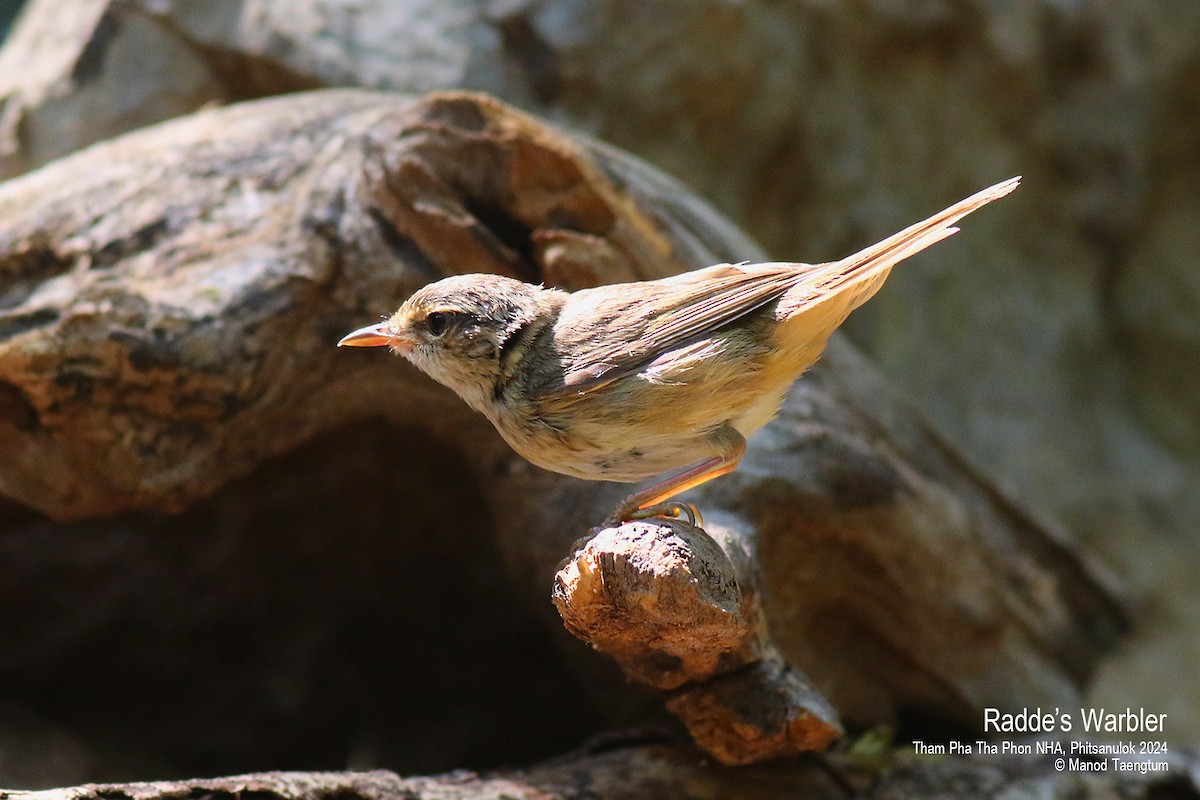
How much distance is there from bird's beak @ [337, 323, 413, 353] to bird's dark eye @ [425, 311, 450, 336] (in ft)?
0.32

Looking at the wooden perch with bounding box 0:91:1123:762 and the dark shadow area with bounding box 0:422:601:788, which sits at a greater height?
the wooden perch with bounding box 0:91:1123:762

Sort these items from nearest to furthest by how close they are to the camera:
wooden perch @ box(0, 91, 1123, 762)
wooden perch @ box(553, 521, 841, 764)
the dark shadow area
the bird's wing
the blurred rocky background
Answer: wooden perch @ box(553, 521, 841, 764), the bird's wing, wooden perch @ box(0, 91, 1123, 762), the dark shadow area, the blurred rocky background

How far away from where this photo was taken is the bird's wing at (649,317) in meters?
3.38

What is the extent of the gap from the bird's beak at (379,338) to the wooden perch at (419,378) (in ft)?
2.10

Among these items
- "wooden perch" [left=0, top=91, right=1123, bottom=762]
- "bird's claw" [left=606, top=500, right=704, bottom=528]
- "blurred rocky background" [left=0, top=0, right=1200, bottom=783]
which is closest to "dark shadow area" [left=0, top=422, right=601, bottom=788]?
"blurred rocky background" [left=0, top=0, right=1200, bottom=783]

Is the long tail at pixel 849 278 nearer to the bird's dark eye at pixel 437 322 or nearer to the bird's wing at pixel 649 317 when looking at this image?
the bird's wing at pixel 649 317

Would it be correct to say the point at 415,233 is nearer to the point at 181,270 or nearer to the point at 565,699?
the point at 181,270

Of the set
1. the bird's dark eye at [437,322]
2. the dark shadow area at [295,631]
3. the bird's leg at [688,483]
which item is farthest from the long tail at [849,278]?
the dark shadow area at [295,631]

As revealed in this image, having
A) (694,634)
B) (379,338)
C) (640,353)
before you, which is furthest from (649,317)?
(694,634)

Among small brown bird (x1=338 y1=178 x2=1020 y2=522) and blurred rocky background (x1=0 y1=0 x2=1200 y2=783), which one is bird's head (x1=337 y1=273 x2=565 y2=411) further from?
blurred rocky background (x1=0 y1=0 x2=1200 y2=783)

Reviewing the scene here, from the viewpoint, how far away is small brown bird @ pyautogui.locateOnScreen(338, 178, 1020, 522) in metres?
3.35

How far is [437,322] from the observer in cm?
355

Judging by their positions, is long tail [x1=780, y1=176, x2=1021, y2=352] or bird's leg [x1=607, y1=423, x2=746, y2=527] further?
bird's leg [x1=607, y1=423, x2=746, y2=527]

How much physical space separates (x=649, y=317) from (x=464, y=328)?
2.01 ft
